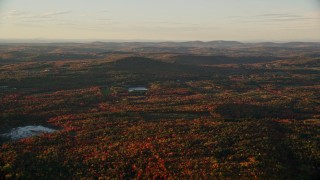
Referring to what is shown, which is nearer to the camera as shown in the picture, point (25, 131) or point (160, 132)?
point (160, 132)

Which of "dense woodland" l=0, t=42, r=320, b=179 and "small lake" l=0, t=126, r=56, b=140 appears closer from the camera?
"dense woodland" l=0, t=42, r=320, b=179

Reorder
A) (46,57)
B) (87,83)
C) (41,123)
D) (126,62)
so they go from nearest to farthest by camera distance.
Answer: (41,123)
(87,83)
(126,62)
(46,57)

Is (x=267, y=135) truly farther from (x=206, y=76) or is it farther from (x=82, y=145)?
(x=206, y=76)

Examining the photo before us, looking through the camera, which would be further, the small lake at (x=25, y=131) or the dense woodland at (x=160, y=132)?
the small lake at (x=25, y=131)

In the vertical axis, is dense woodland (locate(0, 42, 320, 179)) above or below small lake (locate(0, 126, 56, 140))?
above

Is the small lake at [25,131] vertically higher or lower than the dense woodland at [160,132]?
lower

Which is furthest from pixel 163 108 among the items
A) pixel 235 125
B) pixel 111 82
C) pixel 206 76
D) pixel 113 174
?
pixel 206 76

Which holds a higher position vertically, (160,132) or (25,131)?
(160,132)

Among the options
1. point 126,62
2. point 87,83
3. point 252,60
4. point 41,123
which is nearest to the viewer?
point 41,123
